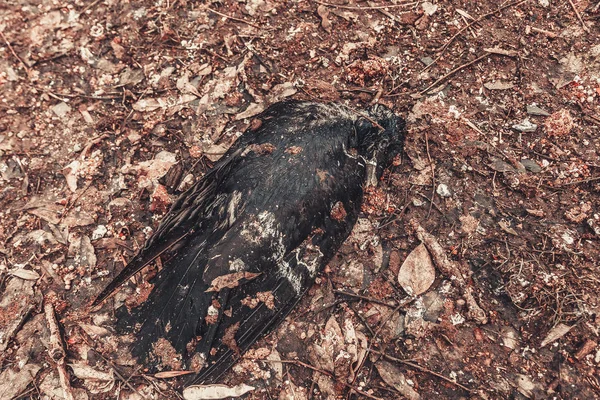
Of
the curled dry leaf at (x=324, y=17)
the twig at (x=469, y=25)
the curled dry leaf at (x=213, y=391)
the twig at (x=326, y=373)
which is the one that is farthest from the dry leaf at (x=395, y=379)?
the curled dry leaf at (x=324, y=17)

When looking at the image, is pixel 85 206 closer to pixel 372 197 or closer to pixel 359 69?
pixel 372 197

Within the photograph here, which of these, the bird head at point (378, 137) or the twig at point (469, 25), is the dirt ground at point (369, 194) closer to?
the twig at point (469, 25)

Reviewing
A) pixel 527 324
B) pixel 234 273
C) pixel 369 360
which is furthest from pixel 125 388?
pixel 527 324

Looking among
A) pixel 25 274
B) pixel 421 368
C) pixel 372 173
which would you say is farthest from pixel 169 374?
pixel 372 173

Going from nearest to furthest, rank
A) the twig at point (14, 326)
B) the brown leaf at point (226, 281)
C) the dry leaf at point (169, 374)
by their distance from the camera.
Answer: the brown leaf at point (226, 281) → the dry leaf at point (169, 374) → the twig at point (14, 326)

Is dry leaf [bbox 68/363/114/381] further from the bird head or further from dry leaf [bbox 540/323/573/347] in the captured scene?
dry leaf [bbox 540/323/573/347]

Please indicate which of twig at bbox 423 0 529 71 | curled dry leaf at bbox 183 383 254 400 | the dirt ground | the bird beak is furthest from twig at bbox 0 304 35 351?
twig at bbox 423 0 529 71

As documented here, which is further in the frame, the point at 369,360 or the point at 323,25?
the point at 323,25
